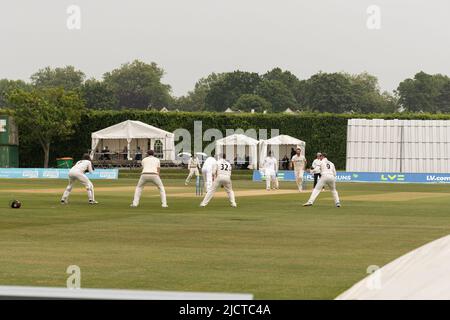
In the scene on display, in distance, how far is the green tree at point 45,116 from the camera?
7388 centimetres

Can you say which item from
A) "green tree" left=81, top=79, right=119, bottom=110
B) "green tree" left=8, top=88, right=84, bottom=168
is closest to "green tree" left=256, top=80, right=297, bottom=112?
"green tree" left=81, top=79, right=119, bottom=110

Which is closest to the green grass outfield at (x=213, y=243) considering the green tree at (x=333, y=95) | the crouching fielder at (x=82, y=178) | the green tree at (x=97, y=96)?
the crouching fielder at (x=82, y=178)

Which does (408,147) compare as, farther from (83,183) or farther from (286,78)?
(286,78)

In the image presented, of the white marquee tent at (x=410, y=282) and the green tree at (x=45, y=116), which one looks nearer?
the white marquee tent at (x=410, y=282)

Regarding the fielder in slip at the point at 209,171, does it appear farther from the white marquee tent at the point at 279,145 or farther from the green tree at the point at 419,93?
the green tree at the point at 419,93

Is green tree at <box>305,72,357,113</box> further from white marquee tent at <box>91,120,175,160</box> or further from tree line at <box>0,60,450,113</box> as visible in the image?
white marquee tent at <box>91,120,175,160</box>

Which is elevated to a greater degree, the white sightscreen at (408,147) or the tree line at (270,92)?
the tree line at (270,92)

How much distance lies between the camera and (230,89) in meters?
180

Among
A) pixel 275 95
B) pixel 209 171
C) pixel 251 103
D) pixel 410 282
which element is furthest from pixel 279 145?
pixel 275 95

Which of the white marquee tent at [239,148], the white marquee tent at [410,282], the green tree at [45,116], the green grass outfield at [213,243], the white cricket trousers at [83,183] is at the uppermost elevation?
the green tree at [45,116]

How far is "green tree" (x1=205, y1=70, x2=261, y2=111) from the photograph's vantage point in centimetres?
17875

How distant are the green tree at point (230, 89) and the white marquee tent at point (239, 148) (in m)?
105

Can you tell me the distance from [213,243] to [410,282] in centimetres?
775
